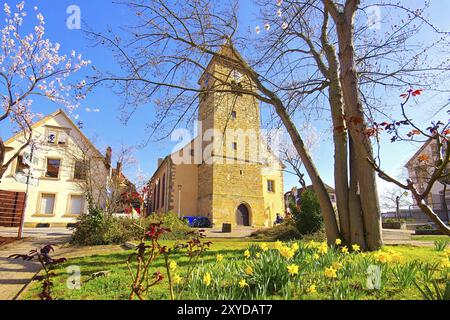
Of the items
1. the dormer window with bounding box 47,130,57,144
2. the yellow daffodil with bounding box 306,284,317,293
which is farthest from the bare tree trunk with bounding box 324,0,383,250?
the dormer window with bounding box 47,130,57,144

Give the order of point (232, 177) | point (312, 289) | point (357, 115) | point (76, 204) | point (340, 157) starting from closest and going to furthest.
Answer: point (312, 289)
point (357, 115)
point (340, 157)
point (76, 204)
point (232, 177)

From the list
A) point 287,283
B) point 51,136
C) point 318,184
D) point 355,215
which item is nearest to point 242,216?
point 51,136

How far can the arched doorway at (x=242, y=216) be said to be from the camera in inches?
1088

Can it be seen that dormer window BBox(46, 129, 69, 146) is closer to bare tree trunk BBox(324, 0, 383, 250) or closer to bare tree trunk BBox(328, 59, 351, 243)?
bare tree trunk BBox(328, 59, 351, 243)

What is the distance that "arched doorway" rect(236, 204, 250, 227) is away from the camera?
90.7 ft

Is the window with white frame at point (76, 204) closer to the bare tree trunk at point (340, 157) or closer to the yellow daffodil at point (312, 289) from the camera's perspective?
the bare tree trunk at point (340, 157)

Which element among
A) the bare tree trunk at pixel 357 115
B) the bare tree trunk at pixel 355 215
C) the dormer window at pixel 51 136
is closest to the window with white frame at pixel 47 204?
the dormer window at pixel 51 136

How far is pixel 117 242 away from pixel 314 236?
7.34 m

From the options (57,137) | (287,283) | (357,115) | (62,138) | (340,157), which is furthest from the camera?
(62,138)

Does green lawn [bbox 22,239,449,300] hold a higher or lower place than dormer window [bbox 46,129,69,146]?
lower

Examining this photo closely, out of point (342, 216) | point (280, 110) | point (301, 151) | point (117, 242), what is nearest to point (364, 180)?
point (342, 216)

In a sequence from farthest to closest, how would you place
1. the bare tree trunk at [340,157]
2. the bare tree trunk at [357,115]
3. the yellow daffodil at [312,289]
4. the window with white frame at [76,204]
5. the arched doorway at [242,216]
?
the arched doorway at [242,216]
the window with white frame at [76,204]
the bare tree trunk at [340,157]
the bare tree trunk at [357,115]
the yellow daffodil at [312,289]

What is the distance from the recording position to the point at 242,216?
2800 centimetres

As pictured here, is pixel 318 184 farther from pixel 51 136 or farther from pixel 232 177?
pixel 51 136
